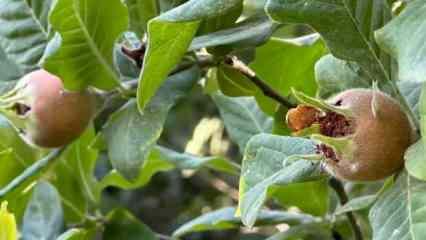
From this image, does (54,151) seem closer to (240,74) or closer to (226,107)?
(240,74)

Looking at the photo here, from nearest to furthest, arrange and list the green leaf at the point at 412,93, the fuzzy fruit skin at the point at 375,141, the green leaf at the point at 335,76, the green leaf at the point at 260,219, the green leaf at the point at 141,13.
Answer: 1. the fuzzy fruit skin at the point at 375,141
2. the green leaf at the point at 412,93
3. the green leaf at the point at 335,76
4. the green leaf at the point at 141,13
5. the green leaf at the point at 260,219

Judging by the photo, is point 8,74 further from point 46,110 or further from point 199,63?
point 199,63

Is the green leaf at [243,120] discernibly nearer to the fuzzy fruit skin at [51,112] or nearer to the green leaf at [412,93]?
the fuzzy fruit skin at [51,112]

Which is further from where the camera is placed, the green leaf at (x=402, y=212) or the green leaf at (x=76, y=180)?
the green leaf at (x=76, y=180)

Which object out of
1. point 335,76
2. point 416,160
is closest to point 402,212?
point 416,160

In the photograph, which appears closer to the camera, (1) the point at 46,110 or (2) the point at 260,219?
(1) the point at 46,110

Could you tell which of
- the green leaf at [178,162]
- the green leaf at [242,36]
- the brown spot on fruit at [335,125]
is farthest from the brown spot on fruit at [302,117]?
the green leaf at [178,162]
